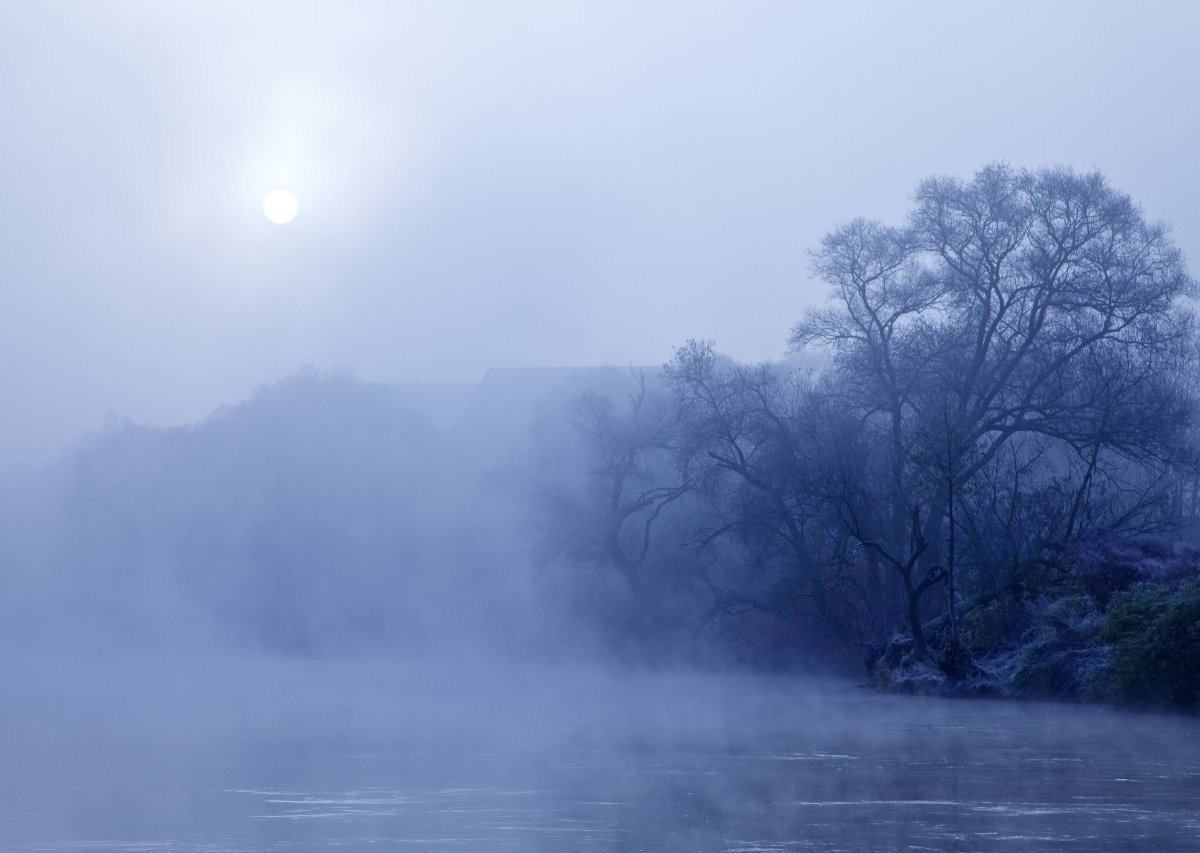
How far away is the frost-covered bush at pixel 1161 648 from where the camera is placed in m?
19.3

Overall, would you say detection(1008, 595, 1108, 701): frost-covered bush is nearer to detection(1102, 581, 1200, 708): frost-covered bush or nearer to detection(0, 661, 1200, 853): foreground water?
detection(0, 661, 1200, 853): foreground water

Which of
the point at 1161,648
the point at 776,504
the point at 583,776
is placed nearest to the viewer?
the point at 583,776

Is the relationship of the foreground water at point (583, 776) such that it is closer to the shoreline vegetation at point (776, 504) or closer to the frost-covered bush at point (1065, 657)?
the frost-covered bush at point (1065, 657)

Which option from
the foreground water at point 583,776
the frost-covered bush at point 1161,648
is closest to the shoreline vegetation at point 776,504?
the frost-covered bush at point 1161,648

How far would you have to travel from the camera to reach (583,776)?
12.7 m

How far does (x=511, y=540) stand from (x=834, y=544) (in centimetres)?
1186

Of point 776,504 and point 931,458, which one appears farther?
point 776,504

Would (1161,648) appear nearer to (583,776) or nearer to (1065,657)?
(1065,657)

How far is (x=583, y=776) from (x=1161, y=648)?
34.4 ft

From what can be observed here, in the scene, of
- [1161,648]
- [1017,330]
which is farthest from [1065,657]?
[1017,330]

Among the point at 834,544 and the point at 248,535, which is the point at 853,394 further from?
the point at 248,535

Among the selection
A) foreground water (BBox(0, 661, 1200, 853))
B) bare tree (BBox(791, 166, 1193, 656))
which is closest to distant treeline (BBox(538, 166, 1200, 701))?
bare tree (BBox(791, 166, 1193, 656))

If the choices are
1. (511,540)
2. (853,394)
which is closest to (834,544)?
(853,394)

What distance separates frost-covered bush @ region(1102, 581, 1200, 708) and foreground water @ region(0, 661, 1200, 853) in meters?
0.98
